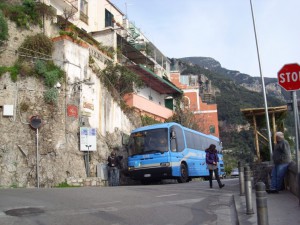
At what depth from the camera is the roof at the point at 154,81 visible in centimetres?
2986

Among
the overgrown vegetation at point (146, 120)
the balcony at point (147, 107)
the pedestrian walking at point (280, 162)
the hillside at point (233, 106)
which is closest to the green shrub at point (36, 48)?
the balcony at point (147, 107)

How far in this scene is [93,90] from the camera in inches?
841

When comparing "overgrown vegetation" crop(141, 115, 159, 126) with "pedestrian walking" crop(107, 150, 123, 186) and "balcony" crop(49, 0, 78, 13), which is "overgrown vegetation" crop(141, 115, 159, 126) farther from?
"balcony" crop(49, 0, 78, 13)

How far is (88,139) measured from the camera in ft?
63.1

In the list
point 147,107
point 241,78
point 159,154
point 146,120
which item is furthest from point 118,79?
point 241,78

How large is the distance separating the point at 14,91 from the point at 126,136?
30.0 feet

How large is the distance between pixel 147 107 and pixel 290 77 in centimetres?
2287

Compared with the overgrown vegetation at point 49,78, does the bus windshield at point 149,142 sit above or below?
below

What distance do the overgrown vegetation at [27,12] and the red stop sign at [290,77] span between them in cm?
1604

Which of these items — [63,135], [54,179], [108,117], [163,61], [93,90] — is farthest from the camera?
[163,61]

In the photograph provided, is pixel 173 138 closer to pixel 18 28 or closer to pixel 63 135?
pixel 63 135

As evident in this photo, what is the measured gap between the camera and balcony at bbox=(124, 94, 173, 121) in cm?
2748

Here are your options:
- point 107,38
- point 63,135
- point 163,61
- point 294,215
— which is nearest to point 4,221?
point 294,215

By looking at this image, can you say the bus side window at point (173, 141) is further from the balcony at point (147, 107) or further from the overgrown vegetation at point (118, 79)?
the balcony at point (147, 107)
